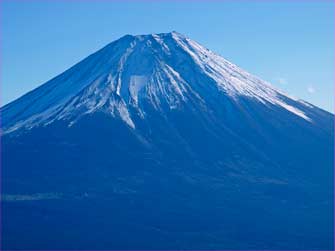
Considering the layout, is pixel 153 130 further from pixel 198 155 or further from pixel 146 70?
pixel 146 70

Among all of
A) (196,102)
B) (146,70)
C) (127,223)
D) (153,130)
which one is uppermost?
(146,70)

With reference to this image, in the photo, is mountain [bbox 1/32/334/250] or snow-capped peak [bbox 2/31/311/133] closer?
mountain [bbox 1/32/334/250]

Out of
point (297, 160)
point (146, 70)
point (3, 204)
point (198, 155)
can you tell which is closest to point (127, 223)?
point (3, 204)

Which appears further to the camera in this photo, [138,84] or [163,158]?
[138,84]

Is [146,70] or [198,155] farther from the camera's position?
[146,70]

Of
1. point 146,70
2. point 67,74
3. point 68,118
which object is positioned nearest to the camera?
point 68,118

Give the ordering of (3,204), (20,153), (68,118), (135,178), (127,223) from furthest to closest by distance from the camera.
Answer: (68,118) → (20,153) → (135,178) → (3,204) → (127,223)

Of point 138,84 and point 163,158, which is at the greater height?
point 138,84

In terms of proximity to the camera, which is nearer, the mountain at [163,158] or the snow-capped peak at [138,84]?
the mountain at [163,158]
